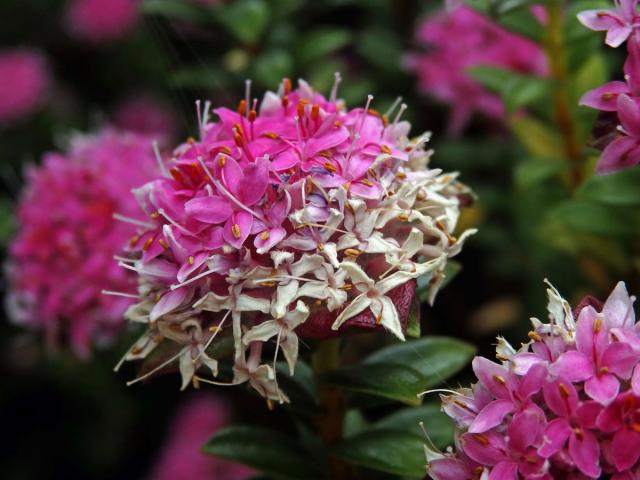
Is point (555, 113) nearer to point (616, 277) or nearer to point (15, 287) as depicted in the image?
point (616, 277)

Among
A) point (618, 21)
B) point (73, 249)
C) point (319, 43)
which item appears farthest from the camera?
point (319, 43)

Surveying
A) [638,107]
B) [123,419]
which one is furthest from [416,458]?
[123,419]

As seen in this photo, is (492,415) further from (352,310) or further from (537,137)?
(537,137)

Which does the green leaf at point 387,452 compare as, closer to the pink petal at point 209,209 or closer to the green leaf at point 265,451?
the green leaf at point 265,451

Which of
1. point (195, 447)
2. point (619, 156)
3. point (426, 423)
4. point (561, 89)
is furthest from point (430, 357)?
point (195, 447)

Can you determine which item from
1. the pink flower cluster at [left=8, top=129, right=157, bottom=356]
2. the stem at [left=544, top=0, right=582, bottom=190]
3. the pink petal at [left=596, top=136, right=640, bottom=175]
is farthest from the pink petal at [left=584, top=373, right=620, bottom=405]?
the pink flower cluster at [left=8, top=129, right=157, bottom=356]
